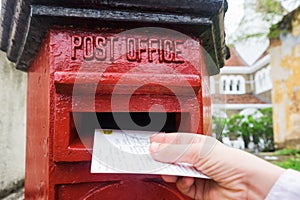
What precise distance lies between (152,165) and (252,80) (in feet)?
52.8

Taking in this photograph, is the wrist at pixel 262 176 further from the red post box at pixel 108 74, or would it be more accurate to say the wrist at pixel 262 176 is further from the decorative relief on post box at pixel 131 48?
the decorative relief on post box at pixel 131 48

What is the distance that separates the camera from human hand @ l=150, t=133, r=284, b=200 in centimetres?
76

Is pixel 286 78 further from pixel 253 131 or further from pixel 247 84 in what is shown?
pixel 247 84

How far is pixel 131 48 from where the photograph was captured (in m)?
0.82

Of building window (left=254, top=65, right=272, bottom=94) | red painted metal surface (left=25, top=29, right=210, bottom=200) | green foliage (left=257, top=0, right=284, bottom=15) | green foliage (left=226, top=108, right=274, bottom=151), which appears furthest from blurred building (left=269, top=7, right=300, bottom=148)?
building window (left=254, top=65, right=272, bottom=94)

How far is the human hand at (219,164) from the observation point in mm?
762

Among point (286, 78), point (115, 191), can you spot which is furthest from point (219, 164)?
point (286, 78)

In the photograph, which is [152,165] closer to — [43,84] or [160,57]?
[160,57]

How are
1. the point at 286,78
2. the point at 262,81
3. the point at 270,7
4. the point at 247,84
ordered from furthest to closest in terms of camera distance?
the point at 247,84 → the point at 262,81 → the point at 270,7 → the point at 286,78

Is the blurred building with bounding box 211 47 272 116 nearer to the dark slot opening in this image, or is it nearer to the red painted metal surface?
the dark slot opening

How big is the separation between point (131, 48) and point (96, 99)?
0.16 meters

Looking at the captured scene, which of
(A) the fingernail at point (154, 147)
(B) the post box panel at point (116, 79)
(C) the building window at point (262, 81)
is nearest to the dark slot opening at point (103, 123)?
(B) the post box panel at point (116, 79)

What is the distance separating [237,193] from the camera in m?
0.83

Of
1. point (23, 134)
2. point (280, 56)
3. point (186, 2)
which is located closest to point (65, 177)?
point (186, 2)
